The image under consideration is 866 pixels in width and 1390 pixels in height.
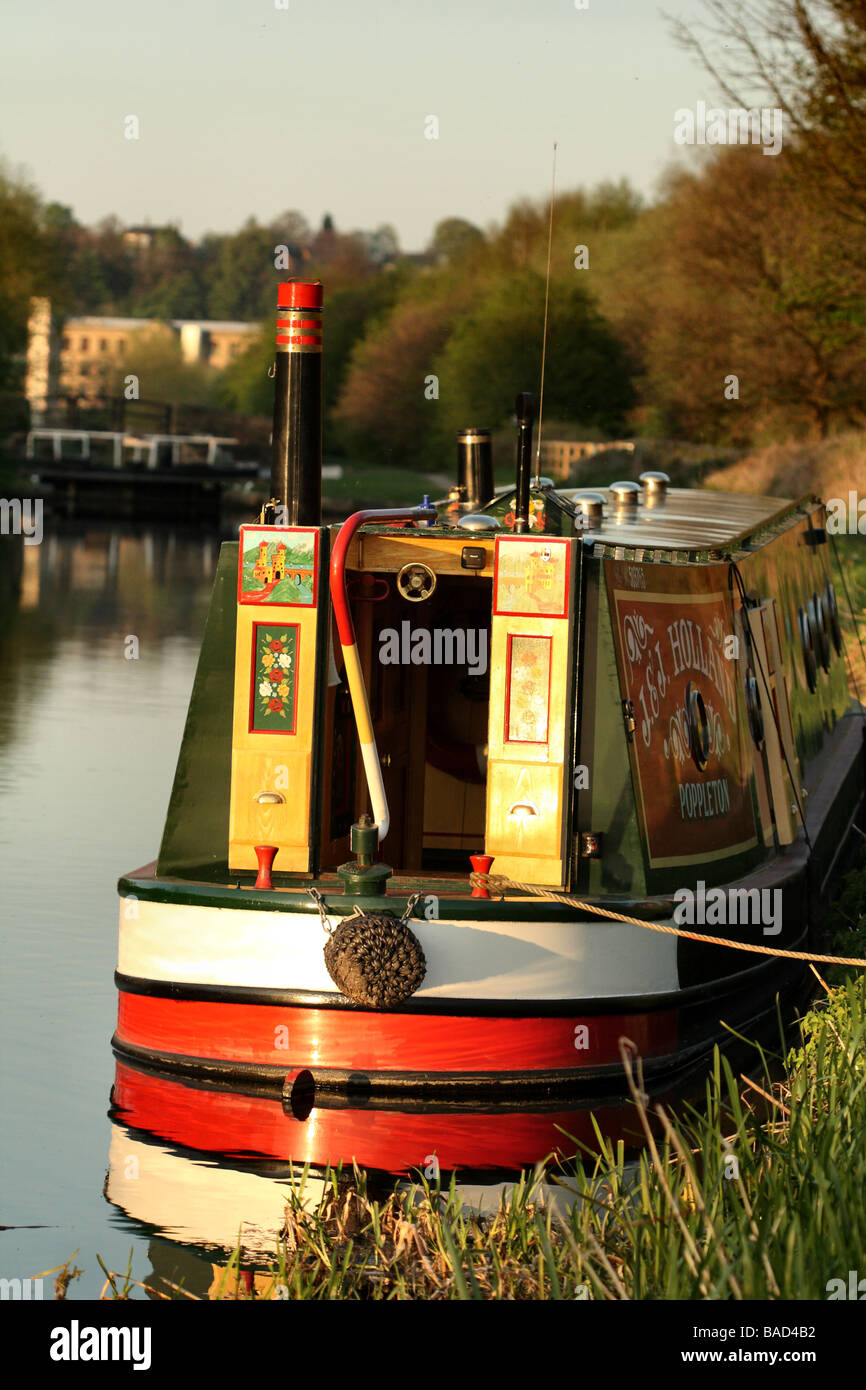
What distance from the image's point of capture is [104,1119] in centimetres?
866

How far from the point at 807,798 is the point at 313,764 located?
4899mm

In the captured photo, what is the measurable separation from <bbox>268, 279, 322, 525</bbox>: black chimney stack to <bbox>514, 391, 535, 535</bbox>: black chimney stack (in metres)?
0.90

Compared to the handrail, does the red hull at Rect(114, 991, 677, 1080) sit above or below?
below

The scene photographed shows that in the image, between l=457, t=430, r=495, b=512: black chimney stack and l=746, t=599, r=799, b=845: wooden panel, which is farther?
l=457, t=430, r=495, b=512: black chimney stack

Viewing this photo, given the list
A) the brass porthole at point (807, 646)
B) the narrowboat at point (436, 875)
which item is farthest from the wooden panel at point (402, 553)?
the brass porthole at point (807, 646)

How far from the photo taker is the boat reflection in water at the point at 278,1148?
25.0 feet

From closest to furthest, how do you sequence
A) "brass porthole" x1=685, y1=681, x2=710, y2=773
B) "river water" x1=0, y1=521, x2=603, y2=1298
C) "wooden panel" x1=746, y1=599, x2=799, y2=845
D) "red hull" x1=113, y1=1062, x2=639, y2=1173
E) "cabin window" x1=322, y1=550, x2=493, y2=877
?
"river water" x1=0, y1=521, x2=603, y2=1298
"red hull" x1=113, y1=1062, x2=639, y2=1173
"brass porthole" x1=685, y1=681, x2=710, y2=773
"cabin window" x1=322, y1=550, x2=493, y2=877
"wooden panel" x1=746, y1=599, x2=799, y2=845

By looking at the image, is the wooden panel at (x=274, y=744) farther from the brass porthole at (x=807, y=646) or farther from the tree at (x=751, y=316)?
the tree at (x=751, y=316)

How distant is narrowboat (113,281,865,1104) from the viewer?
27.4 ft

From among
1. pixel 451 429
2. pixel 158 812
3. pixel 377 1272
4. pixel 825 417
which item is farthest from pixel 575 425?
pixel 377 1272

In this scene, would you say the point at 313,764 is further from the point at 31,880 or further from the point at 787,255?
the point at 787,255

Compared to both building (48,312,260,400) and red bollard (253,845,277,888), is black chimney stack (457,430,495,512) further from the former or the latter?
building (48,312,260,400)

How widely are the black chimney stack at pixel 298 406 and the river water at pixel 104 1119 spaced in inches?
105

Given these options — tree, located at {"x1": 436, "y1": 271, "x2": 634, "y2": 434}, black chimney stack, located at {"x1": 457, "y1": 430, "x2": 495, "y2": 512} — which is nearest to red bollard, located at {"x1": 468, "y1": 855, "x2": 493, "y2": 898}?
black chimney stack, located at {"x1": 457, "y1": 430, "x2": 495, "y2": 512}
